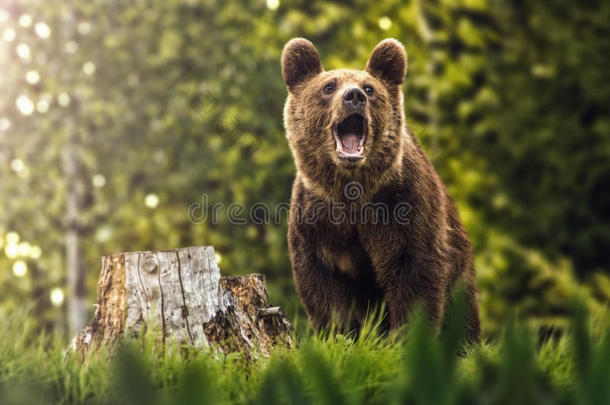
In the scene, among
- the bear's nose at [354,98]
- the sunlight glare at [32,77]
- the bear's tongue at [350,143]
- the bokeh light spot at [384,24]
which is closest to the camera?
the bear's nose at [354,98]

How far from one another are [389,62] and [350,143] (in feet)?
1.23

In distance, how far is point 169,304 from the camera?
94.9 inches

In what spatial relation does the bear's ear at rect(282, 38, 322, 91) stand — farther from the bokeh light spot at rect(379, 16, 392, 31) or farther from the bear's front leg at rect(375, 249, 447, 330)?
the bokeh light spot at rect(379, 16, 392, 31)

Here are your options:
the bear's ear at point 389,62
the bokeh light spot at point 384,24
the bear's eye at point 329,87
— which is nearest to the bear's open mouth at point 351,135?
the bear's eye at point 329,87

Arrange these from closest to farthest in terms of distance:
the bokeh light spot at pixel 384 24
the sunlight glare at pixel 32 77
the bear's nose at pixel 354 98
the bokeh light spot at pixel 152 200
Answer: the bear's nose at pixel 354 98
the bokeh light spot at pixel 384 24
the bokeh light spot at pixel 152 200
the sunlight glare at pixel 32 77

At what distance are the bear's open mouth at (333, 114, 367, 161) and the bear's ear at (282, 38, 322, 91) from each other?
0.31m

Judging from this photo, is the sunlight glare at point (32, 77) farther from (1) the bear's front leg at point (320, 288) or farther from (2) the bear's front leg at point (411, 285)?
(2) the bear's front leg at point (411, 285)

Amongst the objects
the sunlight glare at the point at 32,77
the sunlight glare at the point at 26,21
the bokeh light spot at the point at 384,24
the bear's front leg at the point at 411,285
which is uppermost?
the sunlight glare at the point at 26,21

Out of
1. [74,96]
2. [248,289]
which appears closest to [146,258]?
[248,289]

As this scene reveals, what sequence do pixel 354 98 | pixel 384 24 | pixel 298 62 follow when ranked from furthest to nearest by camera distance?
pixel 384 24 → pixel 298 62 → pixel 354 98

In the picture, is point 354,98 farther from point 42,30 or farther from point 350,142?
point 42,30

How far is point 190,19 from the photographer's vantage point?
5.97 meters

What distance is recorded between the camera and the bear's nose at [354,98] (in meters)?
2.52

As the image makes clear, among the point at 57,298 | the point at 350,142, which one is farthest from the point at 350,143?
the point at 57,298
